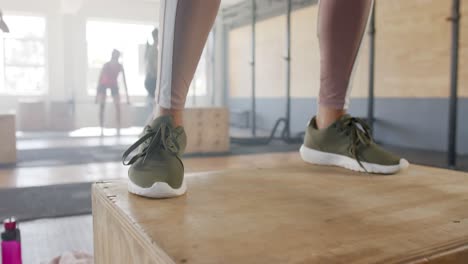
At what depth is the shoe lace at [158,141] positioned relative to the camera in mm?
779

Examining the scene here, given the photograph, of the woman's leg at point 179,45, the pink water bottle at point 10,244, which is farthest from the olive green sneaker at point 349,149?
the pink water bottle at point 10,244

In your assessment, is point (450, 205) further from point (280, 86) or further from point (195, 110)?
point (280, 86)

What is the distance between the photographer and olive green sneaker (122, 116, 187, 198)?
0.74m

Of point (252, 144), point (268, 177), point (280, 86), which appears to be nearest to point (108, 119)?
point (280, 86)

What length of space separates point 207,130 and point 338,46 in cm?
263

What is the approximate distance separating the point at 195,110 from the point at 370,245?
3046 mm

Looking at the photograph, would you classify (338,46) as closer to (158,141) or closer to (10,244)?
(158,141)

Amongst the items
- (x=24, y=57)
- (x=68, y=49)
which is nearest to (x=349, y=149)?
(x=68, y=49)

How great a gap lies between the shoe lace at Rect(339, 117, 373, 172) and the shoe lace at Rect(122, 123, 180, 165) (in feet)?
1.38

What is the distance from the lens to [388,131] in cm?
414

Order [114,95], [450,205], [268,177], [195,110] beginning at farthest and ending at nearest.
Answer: [114,95] < [195,110] < [268,177] < [450,205]

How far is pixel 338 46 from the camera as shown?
102 centimetres

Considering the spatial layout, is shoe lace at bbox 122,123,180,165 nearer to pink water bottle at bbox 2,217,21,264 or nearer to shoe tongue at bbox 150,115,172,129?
shoe tongue at bbox 150,115,172,129

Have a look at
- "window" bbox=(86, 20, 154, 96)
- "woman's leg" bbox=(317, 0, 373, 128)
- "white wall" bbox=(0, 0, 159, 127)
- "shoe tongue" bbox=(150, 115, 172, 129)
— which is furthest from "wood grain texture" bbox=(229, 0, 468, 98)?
"white wall" bbox=(0, 0, 159, 127)
